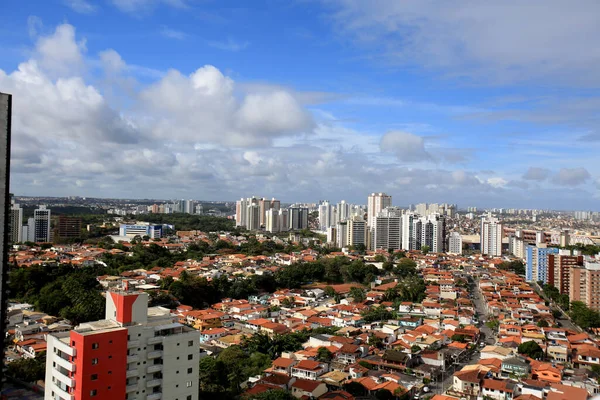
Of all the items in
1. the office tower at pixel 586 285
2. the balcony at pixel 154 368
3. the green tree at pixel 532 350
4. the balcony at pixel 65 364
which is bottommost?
the green tree at pixel 532 350

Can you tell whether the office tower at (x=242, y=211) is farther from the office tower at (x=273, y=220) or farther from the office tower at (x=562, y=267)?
the office tower at (x=562, y=267)

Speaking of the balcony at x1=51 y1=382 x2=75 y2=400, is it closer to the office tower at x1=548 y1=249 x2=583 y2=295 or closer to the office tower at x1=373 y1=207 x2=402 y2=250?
the office tower at x1=548 y1=249 x2=583 y2=295

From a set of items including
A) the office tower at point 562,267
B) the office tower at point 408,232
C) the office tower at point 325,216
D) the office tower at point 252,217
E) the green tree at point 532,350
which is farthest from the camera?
the office tower at point 325,216

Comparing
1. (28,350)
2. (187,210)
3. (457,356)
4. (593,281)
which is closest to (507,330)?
(457,356)

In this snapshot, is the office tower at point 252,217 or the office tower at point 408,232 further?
the office tower at point 252,217

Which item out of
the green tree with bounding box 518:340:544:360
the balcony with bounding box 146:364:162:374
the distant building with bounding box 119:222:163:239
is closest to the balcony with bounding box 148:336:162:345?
the balcony with bounding box 146:364:162:374

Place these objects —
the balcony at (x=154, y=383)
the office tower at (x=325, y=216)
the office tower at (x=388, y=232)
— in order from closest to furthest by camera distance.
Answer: the balcony at (x=154, y=383) < the office tower at (x=388, y=232) < the office tower at (x=325, y=216)

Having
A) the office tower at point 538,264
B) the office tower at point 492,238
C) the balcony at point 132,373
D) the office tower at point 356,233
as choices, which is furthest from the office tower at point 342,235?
the balcony at point 132,373

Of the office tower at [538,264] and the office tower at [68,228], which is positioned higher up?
the office tower at [68,228]
